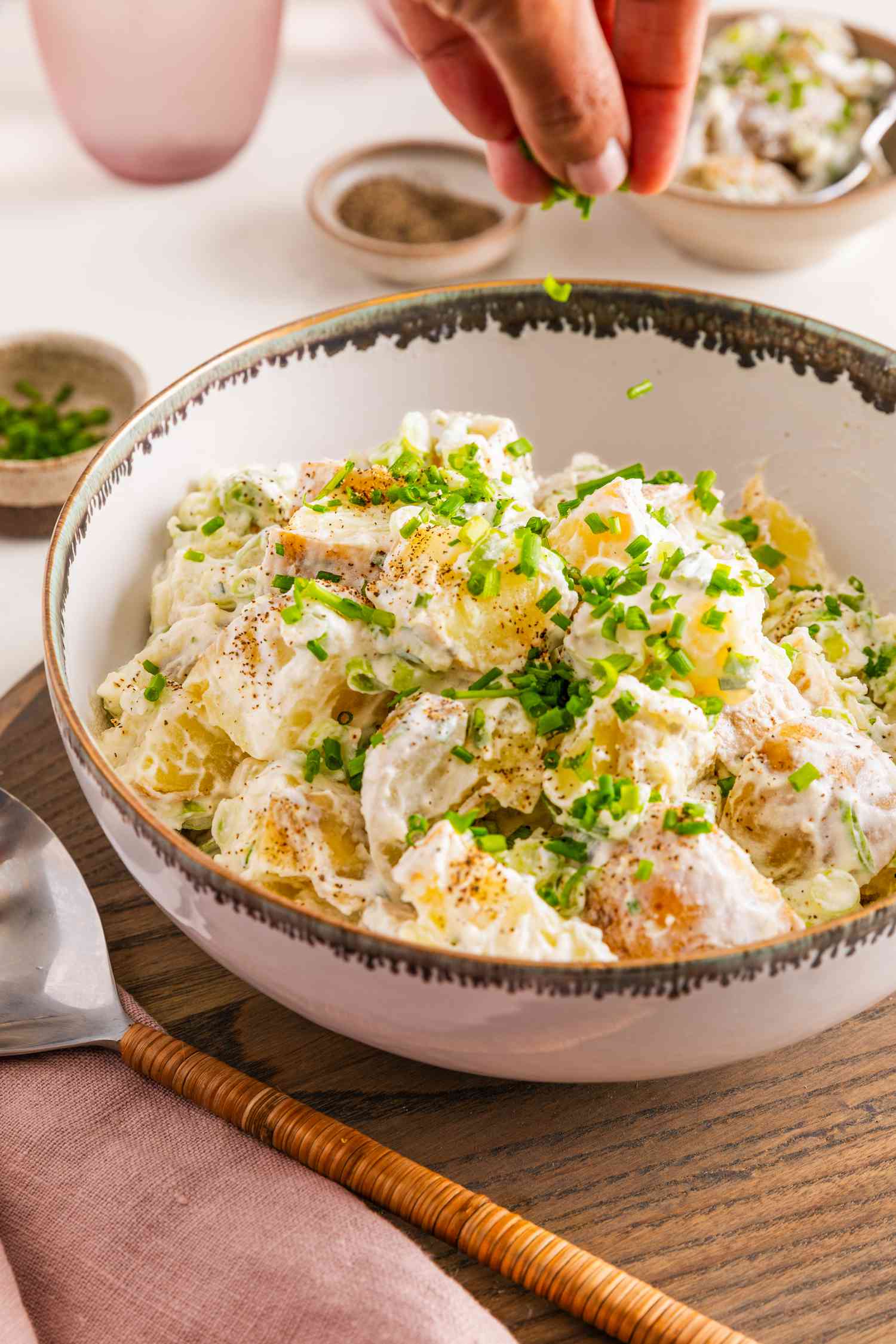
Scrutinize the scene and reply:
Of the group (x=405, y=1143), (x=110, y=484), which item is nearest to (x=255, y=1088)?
(x=405, y=1143)

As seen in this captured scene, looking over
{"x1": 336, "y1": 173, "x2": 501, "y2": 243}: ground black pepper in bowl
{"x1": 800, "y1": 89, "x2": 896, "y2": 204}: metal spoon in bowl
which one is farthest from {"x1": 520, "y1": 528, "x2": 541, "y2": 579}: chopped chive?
{"x1": 800, "y1": 89, "x2": 896, "y2": 204}: metal spoon in bowl

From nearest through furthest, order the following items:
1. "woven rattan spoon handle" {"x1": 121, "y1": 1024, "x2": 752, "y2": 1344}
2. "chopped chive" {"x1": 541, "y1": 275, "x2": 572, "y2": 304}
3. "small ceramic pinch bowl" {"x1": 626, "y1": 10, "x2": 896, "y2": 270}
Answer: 1. "woven rattan spoon handle" {"x1": 121, "y1": 1024, "x2": 752, "y2": 1344}
2. "chopped chive" {"x1": 541, "y1": 275, "x2": 572, "y2": 304}
3. "small ceramic pinch bowl" {"x1": 626, "y1": 10, "x2": 896, "y2": 270}

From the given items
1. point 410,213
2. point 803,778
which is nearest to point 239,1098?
point 803,778

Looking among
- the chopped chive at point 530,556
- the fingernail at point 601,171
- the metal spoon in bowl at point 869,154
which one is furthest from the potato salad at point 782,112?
the chopped chive at point 530,556

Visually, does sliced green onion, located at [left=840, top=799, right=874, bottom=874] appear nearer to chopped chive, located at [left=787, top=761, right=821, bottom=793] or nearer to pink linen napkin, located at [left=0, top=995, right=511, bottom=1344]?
chopped chive, located at [left=787, top=761, right=821, bottom=793]

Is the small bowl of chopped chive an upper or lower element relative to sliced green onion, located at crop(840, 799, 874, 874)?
lower
